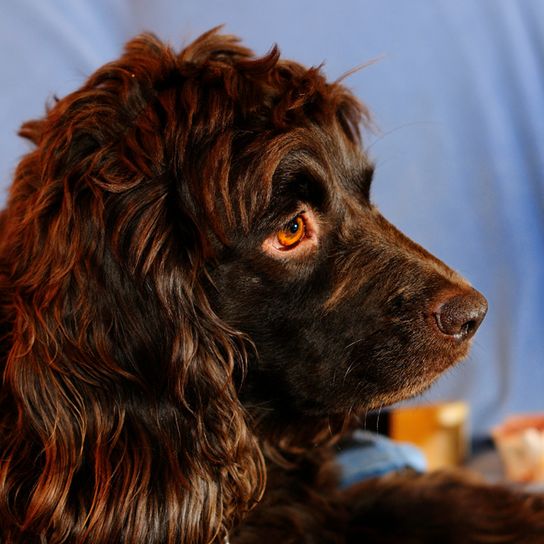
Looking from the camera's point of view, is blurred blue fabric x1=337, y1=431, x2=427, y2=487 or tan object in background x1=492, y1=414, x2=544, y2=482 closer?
blurred blue fabric x1=337, y1=431, x2=427, y2=487

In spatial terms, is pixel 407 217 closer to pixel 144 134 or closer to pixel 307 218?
pixel 307 218

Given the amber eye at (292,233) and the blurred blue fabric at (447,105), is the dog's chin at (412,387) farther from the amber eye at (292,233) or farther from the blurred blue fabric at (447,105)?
the blurred blue fabric at (447,105)

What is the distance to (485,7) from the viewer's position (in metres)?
2.65

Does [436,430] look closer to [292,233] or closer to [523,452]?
[523,452]

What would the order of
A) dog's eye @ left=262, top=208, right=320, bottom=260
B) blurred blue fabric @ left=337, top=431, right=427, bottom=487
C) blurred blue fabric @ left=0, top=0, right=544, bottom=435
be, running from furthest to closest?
blurred blue fabric @ left=0, top=0, right=544, bottom=435 → blurred blue fabric @ left=337, top=431, right=427, bottom=487 → dog's eye @ left=262, top=208, right=320, bottom=260

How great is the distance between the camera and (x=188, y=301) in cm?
154

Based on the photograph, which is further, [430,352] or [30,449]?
[430,352]

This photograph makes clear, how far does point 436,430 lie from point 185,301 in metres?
1.53

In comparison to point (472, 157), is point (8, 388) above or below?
below

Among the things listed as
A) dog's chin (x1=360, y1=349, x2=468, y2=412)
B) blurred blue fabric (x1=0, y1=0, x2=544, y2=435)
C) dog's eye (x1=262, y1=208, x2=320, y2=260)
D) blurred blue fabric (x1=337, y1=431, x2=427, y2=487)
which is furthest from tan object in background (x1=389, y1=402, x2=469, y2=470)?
dog's eye (x1=262, y1=208, x2=320, y2=260)

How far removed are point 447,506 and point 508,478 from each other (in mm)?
686

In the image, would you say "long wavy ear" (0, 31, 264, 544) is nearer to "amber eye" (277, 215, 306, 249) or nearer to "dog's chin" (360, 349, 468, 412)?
"amber eye" (277, 215, 306, 249)

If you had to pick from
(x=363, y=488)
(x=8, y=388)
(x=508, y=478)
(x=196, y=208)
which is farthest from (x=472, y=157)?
(x=8, y=388)

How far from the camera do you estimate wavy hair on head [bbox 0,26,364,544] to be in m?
1.48
